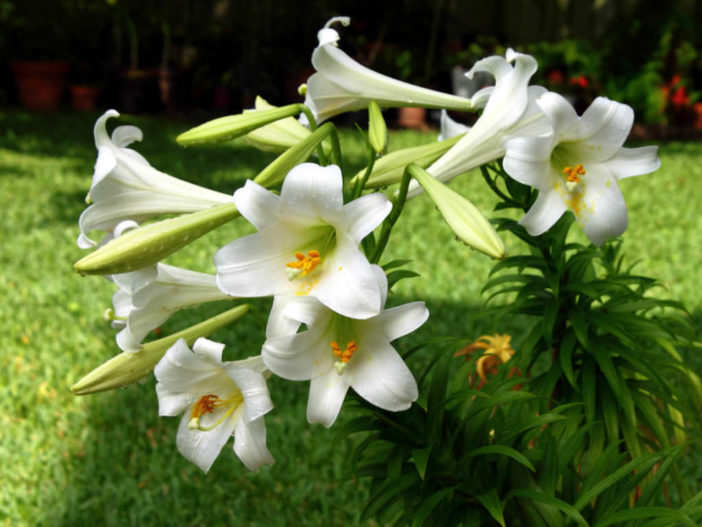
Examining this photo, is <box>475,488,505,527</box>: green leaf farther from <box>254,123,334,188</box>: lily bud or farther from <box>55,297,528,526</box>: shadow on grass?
<box>55,297,528,526</box>: shadow on grass

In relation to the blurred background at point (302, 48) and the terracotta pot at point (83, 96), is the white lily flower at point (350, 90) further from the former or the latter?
the terracotta pot at point (83, 96)

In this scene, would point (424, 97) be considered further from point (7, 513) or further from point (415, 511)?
point (7, 513)

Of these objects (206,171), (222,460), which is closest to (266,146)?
(222,460)

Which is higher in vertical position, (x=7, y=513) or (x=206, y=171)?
(x=7, y=513)

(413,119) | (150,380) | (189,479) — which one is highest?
(189,479)

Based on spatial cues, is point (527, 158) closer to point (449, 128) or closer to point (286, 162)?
point (286, 162)

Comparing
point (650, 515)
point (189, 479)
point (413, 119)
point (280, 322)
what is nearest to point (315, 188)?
point (280, 322)

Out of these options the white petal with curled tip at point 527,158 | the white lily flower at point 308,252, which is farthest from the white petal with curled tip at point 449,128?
the white lily flower at point 308,252

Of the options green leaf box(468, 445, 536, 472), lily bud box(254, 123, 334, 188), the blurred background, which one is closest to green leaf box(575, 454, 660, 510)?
green leaf box(468, 445, 536, 472)
